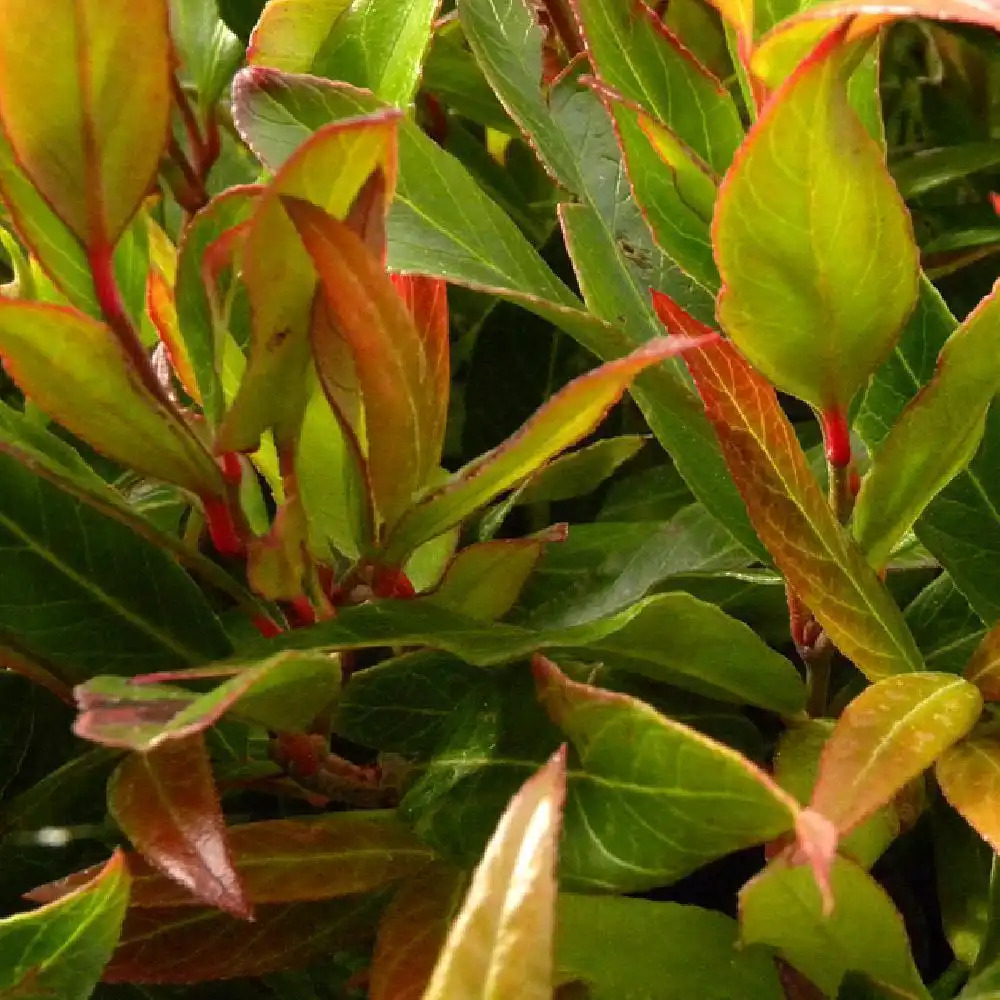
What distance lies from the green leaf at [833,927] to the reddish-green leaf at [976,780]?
4 centimetres

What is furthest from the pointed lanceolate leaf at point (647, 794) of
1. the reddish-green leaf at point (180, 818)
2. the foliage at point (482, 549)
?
the reddish-green leaf at point (180, 818)

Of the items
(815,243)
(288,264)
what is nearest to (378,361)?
(288,264)

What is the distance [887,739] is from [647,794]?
0.08 meters

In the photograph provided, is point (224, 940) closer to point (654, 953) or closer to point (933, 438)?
point (654, 953)

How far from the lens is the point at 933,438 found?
0.41 metres

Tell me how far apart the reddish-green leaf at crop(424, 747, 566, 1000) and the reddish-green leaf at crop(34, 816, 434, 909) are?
0.20 metres

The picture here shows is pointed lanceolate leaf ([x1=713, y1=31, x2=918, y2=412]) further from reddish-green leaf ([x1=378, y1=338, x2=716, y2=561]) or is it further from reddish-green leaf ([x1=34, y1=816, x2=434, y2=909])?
reddish-green leaf ([x1=34, y1=816, x2=434, y2=909])

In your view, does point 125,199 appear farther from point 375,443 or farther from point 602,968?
point 602,968

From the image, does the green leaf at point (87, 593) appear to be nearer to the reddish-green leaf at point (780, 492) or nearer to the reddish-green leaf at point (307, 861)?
the reddish-green leaf at point (307, 861)

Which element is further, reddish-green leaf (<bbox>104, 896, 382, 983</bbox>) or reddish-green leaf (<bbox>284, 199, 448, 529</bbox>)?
reddish-green leaf (<bbox>104, 896, 382, 983</bbox>)

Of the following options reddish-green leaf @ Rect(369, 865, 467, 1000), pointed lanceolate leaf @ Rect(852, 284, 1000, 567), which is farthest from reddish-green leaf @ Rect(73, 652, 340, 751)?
pointed lanceolate leaf @ Rect(852, 284, 1000, 567)

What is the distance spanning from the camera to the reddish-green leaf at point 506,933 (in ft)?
0.82

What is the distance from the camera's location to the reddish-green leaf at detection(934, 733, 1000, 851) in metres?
0.37

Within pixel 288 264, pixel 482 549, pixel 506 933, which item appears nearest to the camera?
pixel 506 933
